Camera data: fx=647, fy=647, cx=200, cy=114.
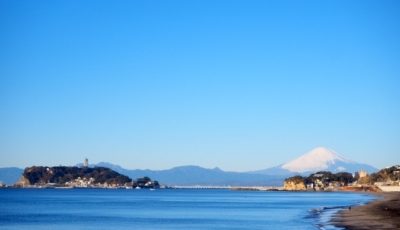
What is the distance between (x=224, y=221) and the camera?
233 ft

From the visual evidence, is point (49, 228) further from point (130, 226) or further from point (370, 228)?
point (370, 228)

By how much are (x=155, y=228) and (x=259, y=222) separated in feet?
41.2

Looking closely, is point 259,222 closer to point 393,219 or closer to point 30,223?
point 393,219

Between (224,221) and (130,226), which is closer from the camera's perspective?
(130,226)

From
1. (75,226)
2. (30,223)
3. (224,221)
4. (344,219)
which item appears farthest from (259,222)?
(30,223)

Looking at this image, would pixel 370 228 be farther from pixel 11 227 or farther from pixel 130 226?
pixel 11 227

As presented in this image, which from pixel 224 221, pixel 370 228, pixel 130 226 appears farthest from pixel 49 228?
pixel 370 228

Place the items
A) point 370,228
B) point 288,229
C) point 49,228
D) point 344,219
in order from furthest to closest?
point 344,219 < point 49,228 < point 288,229 < point 370,228

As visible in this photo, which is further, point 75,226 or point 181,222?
point 181,222

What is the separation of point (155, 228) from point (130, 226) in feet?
12.9

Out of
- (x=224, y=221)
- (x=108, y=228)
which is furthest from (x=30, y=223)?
(x=224, y=221)

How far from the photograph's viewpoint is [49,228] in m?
63.3

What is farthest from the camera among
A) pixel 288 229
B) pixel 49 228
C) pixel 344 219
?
pixel 344 219

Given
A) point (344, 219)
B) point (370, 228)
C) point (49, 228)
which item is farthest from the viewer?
point (344, 219)
